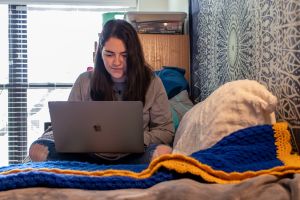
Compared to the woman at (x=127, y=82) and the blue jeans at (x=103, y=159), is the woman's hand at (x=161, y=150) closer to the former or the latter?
the blue jeans at (x=103, y=159)

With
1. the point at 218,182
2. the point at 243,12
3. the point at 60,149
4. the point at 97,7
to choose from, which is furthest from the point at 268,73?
the point at 97,7

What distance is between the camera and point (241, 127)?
1145 millimetres

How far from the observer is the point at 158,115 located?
1.72 meters

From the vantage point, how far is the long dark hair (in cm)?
172

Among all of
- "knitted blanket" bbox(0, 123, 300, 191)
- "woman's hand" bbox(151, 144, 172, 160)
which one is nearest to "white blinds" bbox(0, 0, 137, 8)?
"woman's hand" bbox(151, 144, 172, 160)

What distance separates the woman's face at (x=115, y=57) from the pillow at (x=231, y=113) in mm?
491

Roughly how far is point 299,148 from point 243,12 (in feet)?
2.18

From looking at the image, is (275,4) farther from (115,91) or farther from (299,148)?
(115,91)

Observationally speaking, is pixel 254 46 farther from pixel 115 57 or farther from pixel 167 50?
pixel 167 50

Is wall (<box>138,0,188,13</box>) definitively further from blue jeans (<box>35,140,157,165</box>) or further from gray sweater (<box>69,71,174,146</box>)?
blue jeans (<box>35,140,157,165</box>)

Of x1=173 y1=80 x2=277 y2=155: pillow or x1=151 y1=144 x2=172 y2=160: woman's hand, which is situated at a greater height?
x1=173 y1=80 x2=277 y2=155: pillow

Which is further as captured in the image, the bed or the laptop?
the laptop

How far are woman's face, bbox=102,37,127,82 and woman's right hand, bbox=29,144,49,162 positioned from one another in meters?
0.45

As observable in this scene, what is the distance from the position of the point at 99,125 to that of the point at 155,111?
1.48ft
